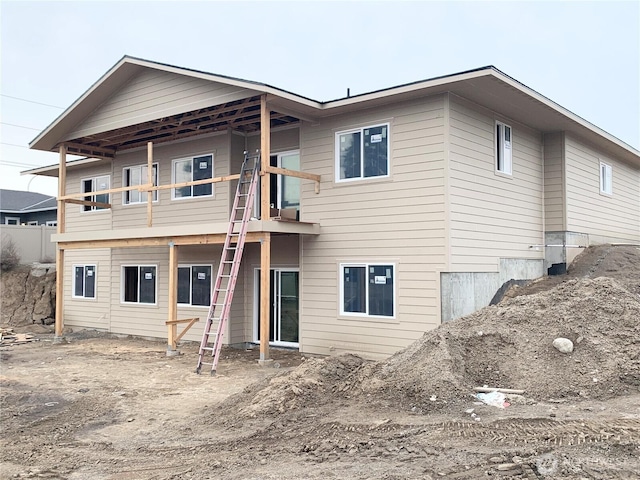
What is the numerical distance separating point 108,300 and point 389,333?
33.6 ft

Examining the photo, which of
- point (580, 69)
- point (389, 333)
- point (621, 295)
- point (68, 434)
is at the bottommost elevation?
point (68, 434)

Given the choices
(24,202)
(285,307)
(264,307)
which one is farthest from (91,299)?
(24,202)

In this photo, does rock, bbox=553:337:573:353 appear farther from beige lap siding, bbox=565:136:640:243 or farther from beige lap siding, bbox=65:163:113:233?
beige lap siding, bbox=65:163:113:233

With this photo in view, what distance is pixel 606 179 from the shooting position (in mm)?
16859

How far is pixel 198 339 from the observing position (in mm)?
14875

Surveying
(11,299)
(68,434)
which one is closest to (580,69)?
(11,299)

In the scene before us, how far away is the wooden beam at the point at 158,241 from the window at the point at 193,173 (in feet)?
6.68

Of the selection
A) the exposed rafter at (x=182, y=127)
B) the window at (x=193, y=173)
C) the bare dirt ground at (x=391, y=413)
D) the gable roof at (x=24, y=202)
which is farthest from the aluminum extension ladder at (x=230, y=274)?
the gable roof at (x=24, y=202)

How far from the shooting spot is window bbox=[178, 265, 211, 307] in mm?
14984

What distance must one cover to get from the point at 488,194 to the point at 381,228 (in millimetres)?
2535

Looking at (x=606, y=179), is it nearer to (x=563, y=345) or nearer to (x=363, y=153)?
(x=363, y=153)

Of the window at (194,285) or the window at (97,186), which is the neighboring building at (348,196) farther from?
the window at (97,186)

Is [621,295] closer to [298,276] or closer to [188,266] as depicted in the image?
[298,276]

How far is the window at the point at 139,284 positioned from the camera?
16.4m
